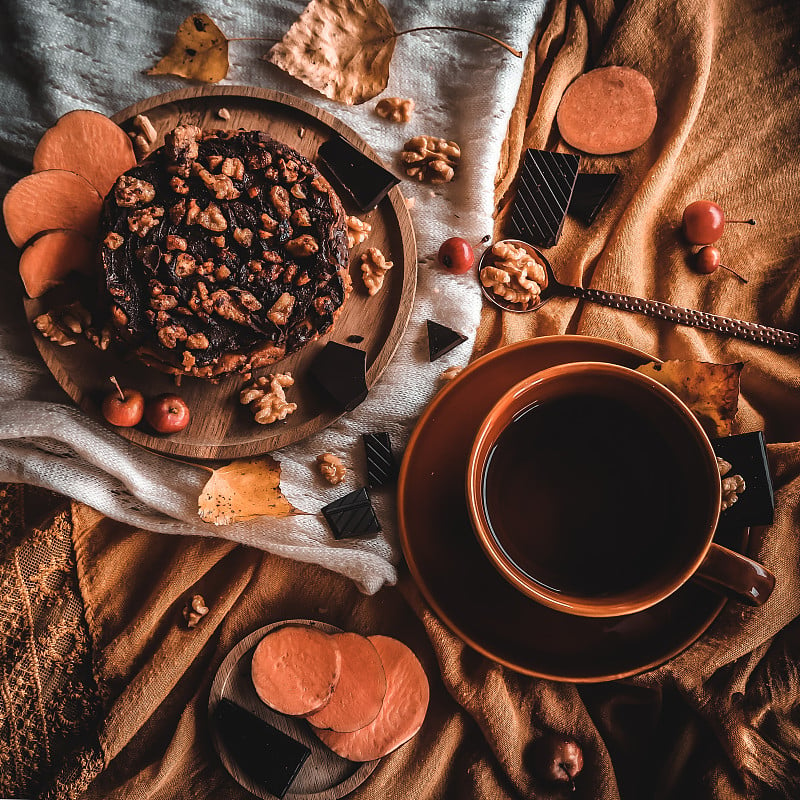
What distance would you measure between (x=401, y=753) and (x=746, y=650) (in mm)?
823

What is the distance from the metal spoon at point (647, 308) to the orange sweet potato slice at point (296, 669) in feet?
2.98

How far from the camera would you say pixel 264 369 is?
158 centimetres

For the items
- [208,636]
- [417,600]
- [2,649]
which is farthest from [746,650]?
[2,649]

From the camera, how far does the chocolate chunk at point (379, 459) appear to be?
160 centimetres

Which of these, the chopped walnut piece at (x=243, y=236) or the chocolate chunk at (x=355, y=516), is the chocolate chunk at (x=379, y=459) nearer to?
the chocolate chunk at (x=355, y=516)

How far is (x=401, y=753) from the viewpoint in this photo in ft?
5.34

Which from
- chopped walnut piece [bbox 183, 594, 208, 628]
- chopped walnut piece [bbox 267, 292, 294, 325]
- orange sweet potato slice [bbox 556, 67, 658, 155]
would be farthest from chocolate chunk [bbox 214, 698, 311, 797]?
orange sweet potato slice [bbox 556, 67, 658, 155]

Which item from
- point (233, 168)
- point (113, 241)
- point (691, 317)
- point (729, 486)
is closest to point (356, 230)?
point (233, 168)

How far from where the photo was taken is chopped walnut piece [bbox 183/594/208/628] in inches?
65.9

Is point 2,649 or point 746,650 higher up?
point 746,650

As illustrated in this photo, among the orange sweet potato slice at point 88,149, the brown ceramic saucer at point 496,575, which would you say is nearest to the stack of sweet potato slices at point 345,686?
the brown ceramic saucer at point 496,575

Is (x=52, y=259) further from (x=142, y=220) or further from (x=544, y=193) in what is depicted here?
(x=544, y=193)

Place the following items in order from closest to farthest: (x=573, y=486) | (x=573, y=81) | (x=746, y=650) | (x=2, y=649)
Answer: (x=573, y=486) → (x=746, y=650) → (x=2, y=649) → (x=573, y=81)

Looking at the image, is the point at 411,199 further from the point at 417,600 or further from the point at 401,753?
the point at 401,753
